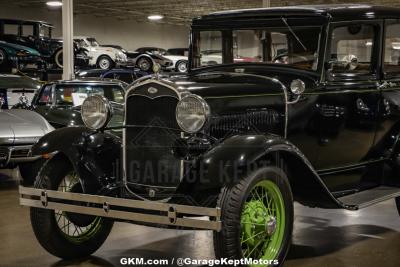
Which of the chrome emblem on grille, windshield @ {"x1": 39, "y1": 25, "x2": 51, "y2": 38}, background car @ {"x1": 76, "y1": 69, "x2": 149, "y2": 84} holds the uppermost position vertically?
windshield @ {"x1": 39, "y1": 25, "x2": 51, "y2": 38}

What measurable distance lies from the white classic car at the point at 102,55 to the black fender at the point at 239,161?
16.3 meters

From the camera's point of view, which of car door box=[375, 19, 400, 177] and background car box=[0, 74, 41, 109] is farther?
background car box=[0, 74, 41, 109]

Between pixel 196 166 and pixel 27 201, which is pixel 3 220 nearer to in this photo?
pixel 27 201

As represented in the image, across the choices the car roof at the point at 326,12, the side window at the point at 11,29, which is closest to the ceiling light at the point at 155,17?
the side window at the point at 11,29

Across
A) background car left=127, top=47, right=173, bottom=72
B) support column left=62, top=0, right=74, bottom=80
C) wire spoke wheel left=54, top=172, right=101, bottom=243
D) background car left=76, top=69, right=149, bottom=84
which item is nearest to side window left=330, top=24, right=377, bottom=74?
wire spoke wheel left=54, top=172, right=101, bottom=243

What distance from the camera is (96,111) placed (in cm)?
446

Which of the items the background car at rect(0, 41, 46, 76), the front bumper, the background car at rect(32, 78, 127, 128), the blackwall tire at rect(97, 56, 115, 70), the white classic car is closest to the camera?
the front bumper

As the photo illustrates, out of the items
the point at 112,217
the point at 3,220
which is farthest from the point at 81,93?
the point at 112,217

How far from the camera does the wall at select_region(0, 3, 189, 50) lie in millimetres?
25297

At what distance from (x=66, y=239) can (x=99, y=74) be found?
1035cm

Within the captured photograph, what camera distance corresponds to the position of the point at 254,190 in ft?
12.8

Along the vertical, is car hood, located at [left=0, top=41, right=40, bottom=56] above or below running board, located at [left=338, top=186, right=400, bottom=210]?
above

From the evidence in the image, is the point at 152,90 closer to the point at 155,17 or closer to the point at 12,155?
the point at 12,155

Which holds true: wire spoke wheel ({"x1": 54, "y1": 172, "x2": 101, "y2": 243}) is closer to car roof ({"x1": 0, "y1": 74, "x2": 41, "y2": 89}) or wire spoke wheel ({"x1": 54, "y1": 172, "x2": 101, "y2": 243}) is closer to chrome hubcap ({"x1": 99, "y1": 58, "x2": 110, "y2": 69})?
car roof ({"x1": 0, "y1": 74, "x2": 41, "y2": 89})
